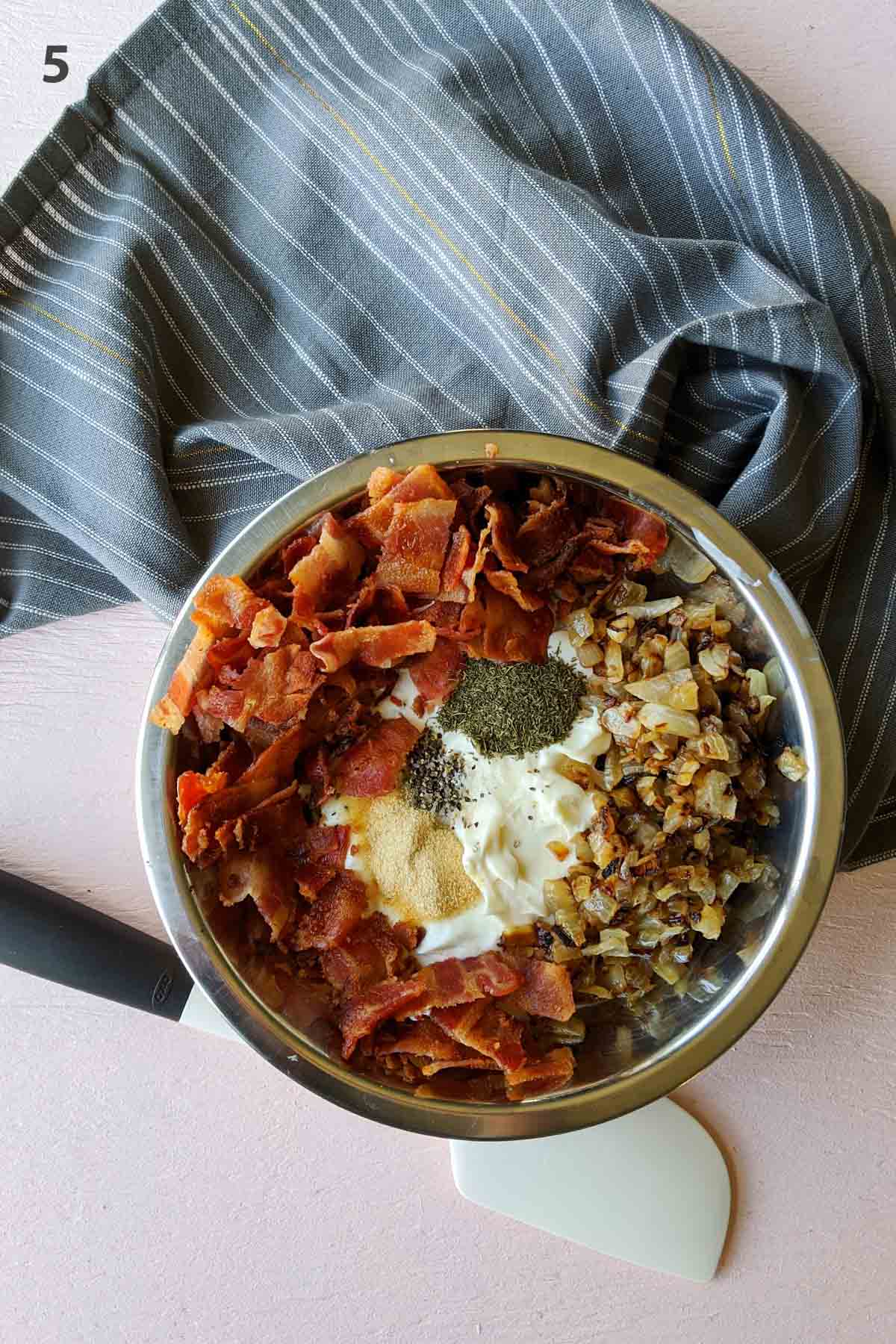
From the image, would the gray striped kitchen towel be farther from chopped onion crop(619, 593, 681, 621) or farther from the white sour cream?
the white sour cream

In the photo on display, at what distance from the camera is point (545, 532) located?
117 cm

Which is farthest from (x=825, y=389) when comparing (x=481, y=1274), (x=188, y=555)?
(x=481, y=1274)

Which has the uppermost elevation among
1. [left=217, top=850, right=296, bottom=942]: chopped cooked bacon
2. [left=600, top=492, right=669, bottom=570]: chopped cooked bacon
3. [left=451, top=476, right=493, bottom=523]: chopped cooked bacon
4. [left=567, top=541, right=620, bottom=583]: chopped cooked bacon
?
[left=451, top=476, right=493, bottom=523]: chopped cooked bacon

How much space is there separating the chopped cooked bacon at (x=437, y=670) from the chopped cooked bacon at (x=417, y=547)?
0.21 feet

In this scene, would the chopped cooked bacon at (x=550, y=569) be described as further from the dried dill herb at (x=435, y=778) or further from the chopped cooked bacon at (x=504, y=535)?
the dried dill herb at (x=435, y=778)

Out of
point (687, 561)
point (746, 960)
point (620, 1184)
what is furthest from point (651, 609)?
point (620, 1184)

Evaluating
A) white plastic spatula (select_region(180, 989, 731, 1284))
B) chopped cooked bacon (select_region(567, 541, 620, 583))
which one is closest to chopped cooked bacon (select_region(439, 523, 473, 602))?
chopped cooked bacon (select_region(567, 541, 620, 583))

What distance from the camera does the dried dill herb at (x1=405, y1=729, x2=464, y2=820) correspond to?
1.16 m

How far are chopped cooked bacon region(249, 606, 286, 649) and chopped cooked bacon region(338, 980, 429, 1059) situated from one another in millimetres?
404

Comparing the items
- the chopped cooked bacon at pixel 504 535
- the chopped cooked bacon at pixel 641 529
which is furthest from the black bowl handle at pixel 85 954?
the chopped cooked bacon at pixel 641 529

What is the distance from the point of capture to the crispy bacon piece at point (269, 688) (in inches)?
43.2

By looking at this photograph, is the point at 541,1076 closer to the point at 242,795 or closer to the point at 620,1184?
the point at 620,1184

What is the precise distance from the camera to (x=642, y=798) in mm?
1171

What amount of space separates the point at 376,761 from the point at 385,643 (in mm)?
136
